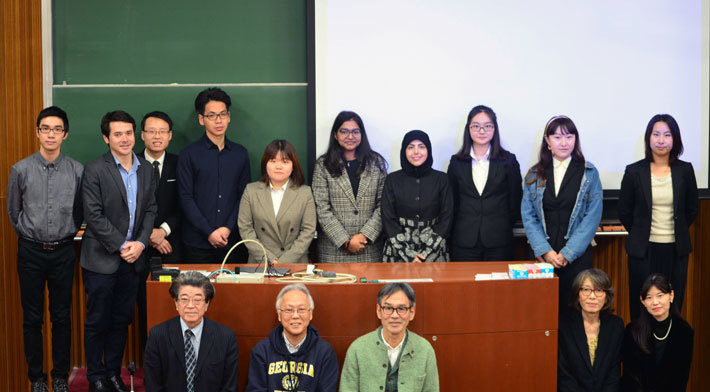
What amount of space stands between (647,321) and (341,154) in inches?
78.2

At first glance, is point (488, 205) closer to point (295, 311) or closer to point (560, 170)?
point (560, 170)

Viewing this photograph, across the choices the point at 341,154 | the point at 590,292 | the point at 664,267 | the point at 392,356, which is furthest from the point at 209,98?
the point at 664,267

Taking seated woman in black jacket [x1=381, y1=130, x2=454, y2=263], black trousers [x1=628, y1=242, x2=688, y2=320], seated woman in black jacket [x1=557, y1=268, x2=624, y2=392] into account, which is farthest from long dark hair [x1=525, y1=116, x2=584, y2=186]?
seated woman in black jacket [x1=557, y1=268, x2=624, y2=392]

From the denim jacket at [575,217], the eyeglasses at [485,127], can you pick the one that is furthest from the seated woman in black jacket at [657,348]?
the eyeglasses at [485,127]

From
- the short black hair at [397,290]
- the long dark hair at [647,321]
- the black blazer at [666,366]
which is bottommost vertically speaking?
the black blazer at [666,366]

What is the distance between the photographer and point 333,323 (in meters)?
3.70

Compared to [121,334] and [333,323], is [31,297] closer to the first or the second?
[121,334]

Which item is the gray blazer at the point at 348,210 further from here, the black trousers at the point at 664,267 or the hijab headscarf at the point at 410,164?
the black trousers at the point at 664,267

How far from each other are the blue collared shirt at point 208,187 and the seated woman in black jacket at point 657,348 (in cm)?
237

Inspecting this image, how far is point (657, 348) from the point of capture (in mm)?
3875

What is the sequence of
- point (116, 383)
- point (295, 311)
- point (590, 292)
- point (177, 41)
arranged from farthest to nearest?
point (177, 41)
point (116, 383)
point (590, 292)
point (295, 311)

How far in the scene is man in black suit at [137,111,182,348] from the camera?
4.75 metres

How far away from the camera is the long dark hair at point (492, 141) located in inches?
187

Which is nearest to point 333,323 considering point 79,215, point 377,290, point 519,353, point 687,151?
point 377,290
